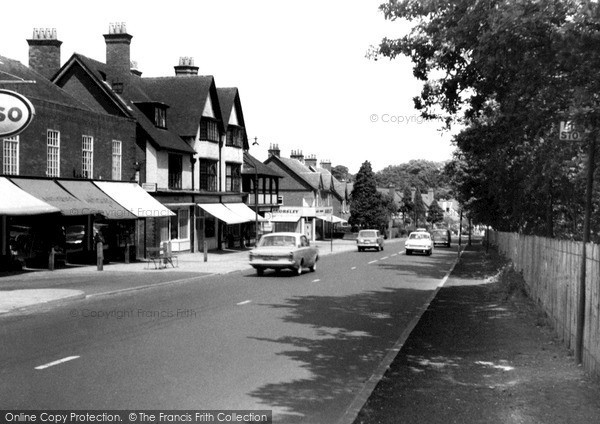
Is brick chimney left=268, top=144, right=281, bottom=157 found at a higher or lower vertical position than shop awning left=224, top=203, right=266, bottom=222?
higher

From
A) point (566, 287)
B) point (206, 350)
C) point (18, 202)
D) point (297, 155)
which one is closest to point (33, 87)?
point (18, 202)

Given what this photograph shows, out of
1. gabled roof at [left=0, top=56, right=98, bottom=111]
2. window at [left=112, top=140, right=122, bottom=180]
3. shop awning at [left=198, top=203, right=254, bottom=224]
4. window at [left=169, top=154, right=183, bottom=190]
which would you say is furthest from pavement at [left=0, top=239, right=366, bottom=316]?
gabled roof at [left=0, top=56, right=98, bottom=111]

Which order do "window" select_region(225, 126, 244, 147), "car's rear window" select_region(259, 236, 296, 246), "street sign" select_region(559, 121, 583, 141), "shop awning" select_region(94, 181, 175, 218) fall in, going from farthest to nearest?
"window" select_region(225, 126, 244, 147), "shop awning" select_region(94, 181, 175, 218), "car's rear window" select_region(259, 236, 296, 246), "street sign" select_region(559, 121, 583, 141)

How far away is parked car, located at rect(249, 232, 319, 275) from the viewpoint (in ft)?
85.4

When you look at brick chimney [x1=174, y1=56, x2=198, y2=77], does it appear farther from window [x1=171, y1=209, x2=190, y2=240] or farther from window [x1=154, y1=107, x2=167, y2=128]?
window [x1=171, y1=209, x2=190, y2=240]

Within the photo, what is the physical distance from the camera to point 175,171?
41344 millimetres

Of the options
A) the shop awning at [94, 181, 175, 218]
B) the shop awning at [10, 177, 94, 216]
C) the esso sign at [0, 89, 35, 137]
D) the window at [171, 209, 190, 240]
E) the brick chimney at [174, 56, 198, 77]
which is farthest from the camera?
the brick chimney at [174, 56, 198, 77]

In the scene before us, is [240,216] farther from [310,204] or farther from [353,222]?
[353,222]

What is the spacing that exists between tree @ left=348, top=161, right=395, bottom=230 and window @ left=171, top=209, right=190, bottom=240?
51.2 metres

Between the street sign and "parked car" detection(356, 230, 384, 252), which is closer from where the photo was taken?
the street sign

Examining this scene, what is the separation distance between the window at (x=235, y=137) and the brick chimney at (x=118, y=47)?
899 centimetres

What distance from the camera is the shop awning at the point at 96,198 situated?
29922mm

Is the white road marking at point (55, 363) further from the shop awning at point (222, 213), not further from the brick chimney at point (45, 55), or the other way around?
the shop awning at point (222, 213)

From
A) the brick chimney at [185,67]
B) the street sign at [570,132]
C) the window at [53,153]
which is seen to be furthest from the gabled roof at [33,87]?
the street sign at [570,132]
